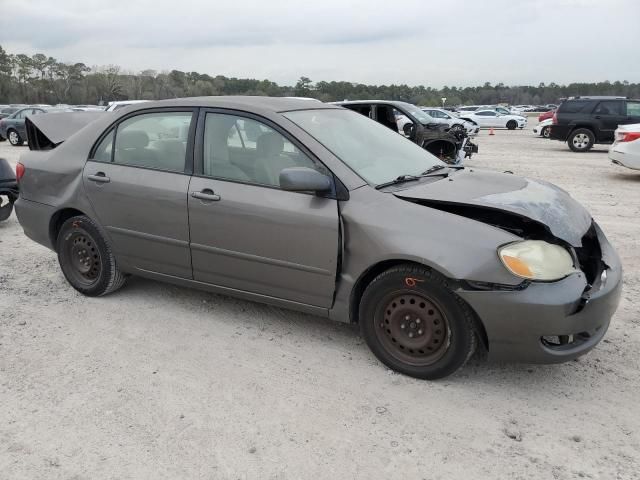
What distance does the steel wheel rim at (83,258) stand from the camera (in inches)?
177

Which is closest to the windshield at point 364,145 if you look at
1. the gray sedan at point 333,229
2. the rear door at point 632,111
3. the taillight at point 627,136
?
the gray sedan at point 333,229

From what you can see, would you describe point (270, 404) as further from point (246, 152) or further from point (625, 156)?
point (625, 156)

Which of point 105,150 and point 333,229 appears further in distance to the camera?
point 105,150

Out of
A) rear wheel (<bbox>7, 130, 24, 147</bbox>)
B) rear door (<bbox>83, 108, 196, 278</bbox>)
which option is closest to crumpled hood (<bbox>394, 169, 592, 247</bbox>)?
rear door (<bbox>83, 108, 196, 278</bbox>)

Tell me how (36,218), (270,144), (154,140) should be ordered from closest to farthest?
(270,144), (154,140), (36,218)

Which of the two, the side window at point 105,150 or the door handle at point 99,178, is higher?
the side window at point 105,150

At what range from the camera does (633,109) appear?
54.1 ft

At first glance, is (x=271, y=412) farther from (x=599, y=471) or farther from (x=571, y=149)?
(x=571, y=149)

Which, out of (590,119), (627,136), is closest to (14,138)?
(590,119)

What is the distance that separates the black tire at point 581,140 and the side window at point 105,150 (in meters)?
16.0

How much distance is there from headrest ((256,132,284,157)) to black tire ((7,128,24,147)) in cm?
2084

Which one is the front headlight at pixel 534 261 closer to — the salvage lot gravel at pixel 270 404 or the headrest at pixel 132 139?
the salvage lot gravel at pixel 270 404

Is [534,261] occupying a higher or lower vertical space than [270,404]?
higher

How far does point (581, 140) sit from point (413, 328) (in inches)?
637
